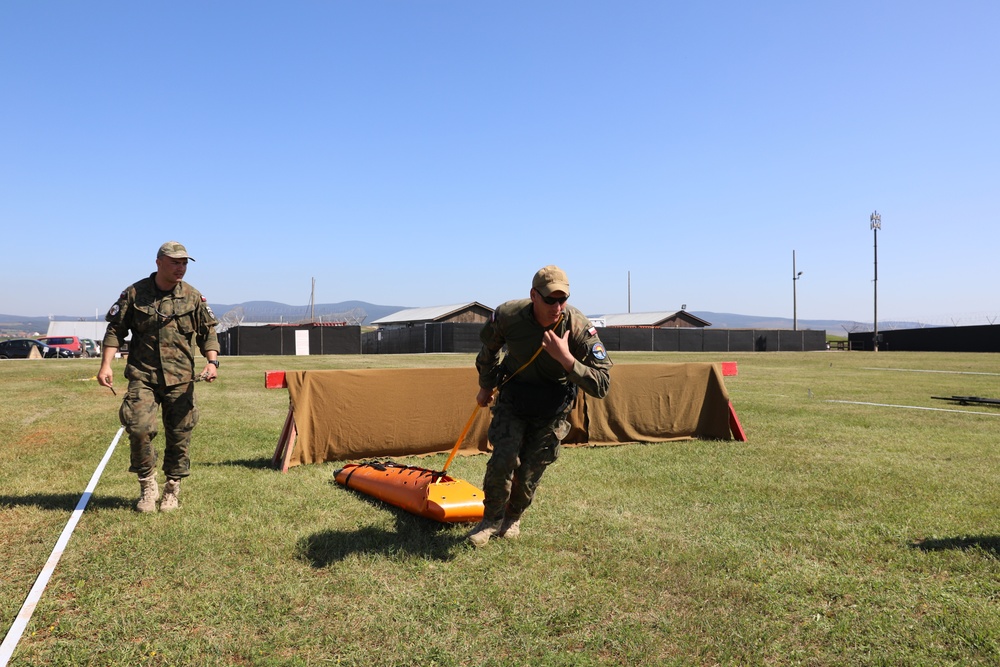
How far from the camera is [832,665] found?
3.10m

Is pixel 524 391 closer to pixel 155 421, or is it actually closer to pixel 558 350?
pixel 558 350

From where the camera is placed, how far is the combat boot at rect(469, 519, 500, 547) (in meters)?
4.64

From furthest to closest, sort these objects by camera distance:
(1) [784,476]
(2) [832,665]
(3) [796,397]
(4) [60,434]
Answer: (3) [796,397]
(4) [60,434]
(1) [784,476]
(2) [832,665]

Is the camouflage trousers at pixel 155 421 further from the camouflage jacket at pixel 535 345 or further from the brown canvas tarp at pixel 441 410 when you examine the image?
the camouflage jacket at pixel 535 345

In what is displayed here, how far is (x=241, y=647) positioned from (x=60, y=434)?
794cm

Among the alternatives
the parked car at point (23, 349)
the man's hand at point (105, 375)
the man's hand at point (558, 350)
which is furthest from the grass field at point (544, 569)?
the parked car at point (23, 349)

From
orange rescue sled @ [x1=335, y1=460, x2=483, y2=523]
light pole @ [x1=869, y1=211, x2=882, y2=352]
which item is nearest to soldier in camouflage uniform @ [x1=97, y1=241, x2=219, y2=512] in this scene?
orange rescue sled @ [x1=335, y1=460, x2=483, y2=523]

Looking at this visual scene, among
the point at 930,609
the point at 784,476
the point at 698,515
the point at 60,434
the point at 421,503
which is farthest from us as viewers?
the point at 60,434

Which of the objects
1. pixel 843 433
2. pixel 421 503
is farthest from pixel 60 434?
pixel 843 433

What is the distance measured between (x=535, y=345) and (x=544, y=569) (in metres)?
1.41

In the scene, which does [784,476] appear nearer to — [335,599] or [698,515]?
[698,515]

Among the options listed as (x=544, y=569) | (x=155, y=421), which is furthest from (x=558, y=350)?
(x=155, y=421)

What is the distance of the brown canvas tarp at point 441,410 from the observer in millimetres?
7594

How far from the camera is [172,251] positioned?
5312 mm
